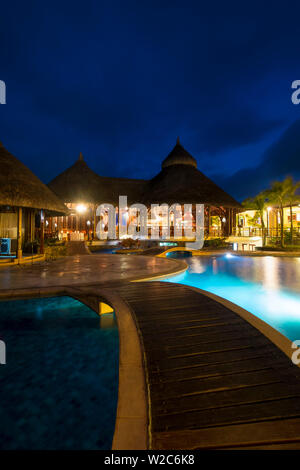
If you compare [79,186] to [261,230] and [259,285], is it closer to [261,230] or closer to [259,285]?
[259,285]

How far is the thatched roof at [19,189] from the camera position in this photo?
30.1ft

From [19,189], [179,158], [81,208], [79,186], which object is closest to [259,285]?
[19,189]

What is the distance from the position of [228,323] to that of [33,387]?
10.5 ft

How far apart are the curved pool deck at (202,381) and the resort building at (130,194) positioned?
1813 cm

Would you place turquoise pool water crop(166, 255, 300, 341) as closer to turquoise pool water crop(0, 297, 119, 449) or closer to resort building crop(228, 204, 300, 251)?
turquoise pool water crop(0, 297, 119, 449)

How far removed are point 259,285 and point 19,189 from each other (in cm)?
1096

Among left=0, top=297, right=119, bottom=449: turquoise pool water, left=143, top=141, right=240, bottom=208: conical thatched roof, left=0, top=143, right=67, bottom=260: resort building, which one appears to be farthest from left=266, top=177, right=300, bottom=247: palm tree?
left=0, top=297, right=119, bottom=449: turquoise pool water

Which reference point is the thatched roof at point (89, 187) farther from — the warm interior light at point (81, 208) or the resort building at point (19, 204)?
the resort building at point (19, 204)

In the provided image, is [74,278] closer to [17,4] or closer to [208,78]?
[17,4]

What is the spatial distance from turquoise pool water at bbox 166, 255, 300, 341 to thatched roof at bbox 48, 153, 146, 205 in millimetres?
14588

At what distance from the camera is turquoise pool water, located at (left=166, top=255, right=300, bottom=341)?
5957mm
